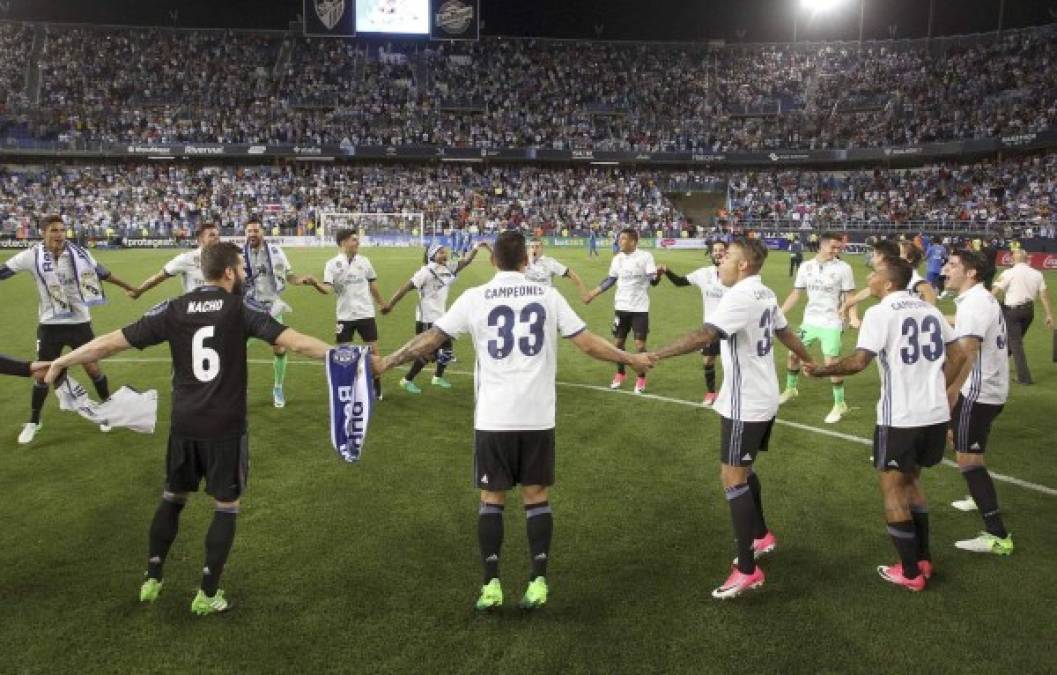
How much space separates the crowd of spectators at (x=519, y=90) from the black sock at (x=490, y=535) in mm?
59346

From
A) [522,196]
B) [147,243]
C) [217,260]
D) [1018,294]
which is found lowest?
[147,243]

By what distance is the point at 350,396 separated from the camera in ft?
16.7

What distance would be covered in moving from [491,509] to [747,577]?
1.94 m

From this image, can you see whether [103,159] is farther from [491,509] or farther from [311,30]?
[491,509]

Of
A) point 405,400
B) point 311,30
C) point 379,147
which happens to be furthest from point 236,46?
point 405,400

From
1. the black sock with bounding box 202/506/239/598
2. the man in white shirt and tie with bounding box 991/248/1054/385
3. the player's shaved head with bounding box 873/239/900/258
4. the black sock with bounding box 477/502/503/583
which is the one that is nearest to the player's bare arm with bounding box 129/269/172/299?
Result: the black sock with bounding box 202/506/239/598

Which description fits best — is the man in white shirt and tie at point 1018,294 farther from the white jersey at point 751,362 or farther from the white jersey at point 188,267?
the white jersey at point 188,267

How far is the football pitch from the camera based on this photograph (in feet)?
15.4

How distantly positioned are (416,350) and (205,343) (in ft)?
4.43

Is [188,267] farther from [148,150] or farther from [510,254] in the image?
[148,150]

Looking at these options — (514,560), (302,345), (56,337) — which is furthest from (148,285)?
(514,560)

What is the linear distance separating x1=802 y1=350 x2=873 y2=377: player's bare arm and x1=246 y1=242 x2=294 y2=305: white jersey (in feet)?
25.2

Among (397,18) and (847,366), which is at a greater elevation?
(397,18)

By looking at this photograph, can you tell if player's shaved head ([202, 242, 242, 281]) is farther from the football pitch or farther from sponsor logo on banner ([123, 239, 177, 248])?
sponsor logo on banner ([123, 239, 177, 248])
